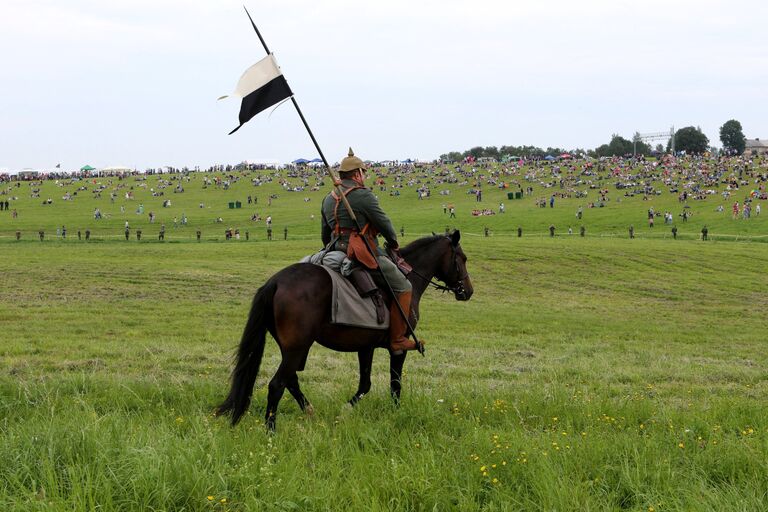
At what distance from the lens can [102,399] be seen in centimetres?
701

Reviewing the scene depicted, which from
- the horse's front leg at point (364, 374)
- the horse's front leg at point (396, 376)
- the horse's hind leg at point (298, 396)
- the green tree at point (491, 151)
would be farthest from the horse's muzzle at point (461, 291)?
the green tree at point (491, 151)

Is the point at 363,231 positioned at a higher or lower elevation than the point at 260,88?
lower

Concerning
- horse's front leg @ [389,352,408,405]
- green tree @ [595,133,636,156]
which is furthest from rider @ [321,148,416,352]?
green tree @ [595,133,636,156]

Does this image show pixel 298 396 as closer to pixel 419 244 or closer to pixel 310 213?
pixel 419 244

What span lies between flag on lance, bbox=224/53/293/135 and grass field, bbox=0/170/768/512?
10.3 feet

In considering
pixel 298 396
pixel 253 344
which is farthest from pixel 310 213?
pixel 253 344

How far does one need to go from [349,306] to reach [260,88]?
255cm

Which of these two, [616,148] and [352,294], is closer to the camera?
[352,294]

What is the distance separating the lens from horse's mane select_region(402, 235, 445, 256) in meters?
8.91

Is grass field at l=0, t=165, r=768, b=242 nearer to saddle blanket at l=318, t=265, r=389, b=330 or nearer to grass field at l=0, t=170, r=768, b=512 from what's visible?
grass field at l=0, t=170, r=768, b=512

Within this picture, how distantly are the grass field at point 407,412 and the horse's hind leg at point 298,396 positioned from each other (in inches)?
3.9

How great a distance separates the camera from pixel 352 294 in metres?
7.45

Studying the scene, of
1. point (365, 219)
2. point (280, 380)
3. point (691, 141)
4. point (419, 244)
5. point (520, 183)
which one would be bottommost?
point (280, 380)

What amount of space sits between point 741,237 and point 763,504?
51.6 meters
